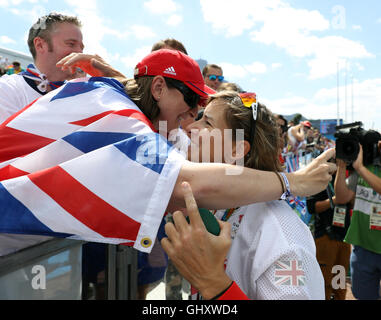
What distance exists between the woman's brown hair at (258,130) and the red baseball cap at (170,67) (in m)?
0.21

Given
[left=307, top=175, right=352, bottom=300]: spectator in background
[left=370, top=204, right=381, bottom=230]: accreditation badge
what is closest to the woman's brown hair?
[left=370, top=204, right=381, bottom=230]: accreditation badge

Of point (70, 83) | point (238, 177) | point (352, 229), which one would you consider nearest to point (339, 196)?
point (352, 229)

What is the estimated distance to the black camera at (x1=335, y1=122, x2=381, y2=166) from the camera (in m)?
2.62

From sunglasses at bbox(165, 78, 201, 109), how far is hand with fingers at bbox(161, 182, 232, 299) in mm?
823

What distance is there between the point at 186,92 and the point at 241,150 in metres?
0.43

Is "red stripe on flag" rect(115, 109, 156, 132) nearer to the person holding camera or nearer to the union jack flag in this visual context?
the union jack flag

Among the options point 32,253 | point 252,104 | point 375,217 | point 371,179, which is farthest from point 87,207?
point 375,217

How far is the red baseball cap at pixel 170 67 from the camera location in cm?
160

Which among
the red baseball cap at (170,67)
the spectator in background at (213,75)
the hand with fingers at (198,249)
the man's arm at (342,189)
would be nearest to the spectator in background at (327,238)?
the man's arm at (342,189)

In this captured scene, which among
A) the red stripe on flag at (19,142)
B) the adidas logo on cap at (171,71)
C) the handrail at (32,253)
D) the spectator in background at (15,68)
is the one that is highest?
the spectator in background at (15,68)

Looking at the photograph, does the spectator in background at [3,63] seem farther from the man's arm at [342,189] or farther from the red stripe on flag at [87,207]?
the red stripe on flag at [87,207]

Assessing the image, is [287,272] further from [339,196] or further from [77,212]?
[339,196]

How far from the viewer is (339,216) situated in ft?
11.0

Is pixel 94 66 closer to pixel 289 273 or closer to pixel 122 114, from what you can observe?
pixel 122 114
